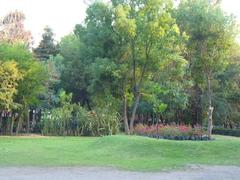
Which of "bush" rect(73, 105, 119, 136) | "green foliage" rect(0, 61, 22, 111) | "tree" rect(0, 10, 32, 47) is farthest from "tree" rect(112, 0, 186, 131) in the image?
"tree" rect(0, 10, 32, 47)

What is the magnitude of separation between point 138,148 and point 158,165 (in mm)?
3538

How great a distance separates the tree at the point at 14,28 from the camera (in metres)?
40.3

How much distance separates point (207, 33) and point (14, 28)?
1995 centimetres

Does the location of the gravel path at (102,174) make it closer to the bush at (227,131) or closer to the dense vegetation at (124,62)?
the dense vegetation at (124,62)

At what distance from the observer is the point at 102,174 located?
11.4 metres

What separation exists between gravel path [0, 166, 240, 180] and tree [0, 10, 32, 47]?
29.4m

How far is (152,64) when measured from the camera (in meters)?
30.3

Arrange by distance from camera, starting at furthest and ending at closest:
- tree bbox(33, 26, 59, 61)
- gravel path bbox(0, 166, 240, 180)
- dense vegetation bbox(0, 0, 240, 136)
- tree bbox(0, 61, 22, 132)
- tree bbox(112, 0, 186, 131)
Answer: tree bbox(33, 26, 59, 61) → dense vegetation bbox(0, 0, 240, 136) → tree bbox(112, 0, 186, 131) → tree bbox(0, 61, 22, 132) → gravel path bbox(0, 166, 240, 180)

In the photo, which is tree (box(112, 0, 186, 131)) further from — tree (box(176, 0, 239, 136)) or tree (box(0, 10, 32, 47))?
tree (box(0, 10, 32, 47))

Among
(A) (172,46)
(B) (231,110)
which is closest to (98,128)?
(A) (172,46)

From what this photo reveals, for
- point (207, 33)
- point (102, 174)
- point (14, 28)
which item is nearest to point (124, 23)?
point (207, 33)

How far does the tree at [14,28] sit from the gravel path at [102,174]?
96.5 feet

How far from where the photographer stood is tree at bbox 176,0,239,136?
2889 centimetres

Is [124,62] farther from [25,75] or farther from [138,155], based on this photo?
[138,155]
